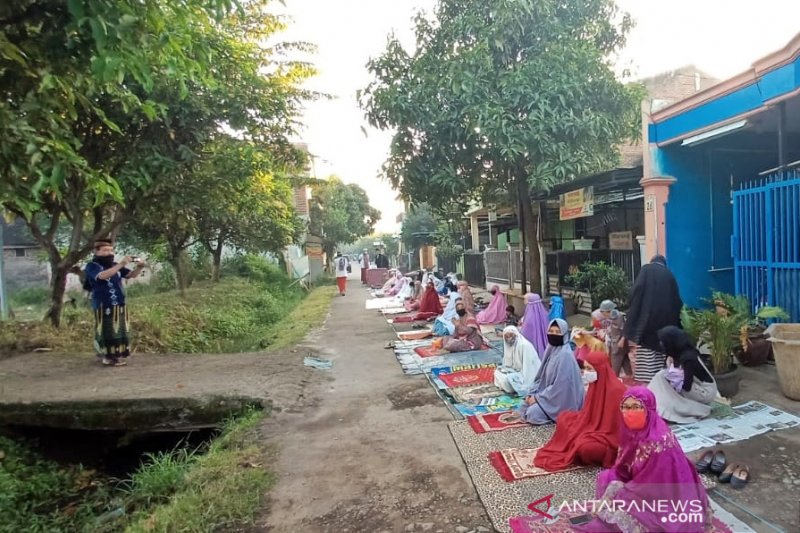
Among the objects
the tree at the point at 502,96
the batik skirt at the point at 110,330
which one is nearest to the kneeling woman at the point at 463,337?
the tree at the point at 502,96

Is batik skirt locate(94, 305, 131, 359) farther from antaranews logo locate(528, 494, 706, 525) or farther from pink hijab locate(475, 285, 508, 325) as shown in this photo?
antaranews logo locate(528, 494, 706, 525)

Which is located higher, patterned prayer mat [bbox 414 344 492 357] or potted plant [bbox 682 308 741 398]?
potted plant [bbox 682 308 741 398]

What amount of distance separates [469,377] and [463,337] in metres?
1.70

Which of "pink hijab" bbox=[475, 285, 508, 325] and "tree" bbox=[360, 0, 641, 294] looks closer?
"tree" bbox=[360, 0, 641, 294]

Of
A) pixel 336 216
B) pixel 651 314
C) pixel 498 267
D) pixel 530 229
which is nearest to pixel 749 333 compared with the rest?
pixel 651 314

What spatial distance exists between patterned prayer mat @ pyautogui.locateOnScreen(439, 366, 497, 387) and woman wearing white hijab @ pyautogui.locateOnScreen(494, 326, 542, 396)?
27 cm

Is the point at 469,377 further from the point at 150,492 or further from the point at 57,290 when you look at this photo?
the point at 57,290

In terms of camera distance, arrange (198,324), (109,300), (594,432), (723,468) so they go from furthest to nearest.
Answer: (198,324)
(109,300)
(594,432)
(723,468)

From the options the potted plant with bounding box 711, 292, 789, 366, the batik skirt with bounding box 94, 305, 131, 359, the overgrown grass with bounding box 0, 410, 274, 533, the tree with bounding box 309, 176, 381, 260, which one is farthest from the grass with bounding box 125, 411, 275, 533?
the tree with bounding box 309, 176, 381, 260

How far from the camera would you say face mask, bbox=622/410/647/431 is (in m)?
2.49

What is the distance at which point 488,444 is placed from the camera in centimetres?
391

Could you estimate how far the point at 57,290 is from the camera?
8.37 m

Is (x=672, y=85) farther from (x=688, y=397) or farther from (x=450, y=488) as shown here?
(x=450, y=488)

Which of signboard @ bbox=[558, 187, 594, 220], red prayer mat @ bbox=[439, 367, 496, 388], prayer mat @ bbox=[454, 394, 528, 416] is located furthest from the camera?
signboard @ bbox=[558, 187, 594, 220]
